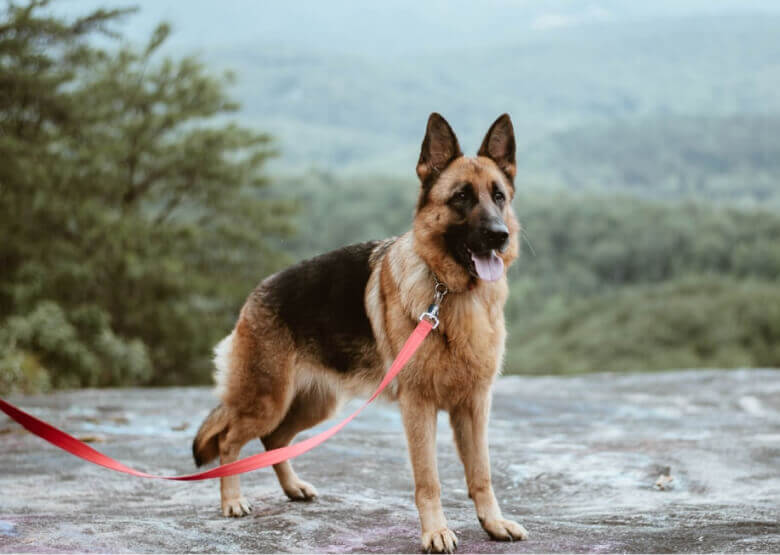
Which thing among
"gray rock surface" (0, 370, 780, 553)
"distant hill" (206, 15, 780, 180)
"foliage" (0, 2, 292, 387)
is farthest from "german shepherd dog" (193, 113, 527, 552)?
"distant hill" (206, 15, 780, 180)

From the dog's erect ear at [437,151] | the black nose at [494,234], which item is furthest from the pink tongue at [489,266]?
the dog's erect ear at [437,151]

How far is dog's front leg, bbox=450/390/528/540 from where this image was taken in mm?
3986

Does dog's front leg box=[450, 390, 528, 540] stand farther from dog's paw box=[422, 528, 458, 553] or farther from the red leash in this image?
the red leash

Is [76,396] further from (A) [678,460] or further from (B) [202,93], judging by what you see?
(B) [202,93]

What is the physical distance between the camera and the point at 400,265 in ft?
13.9

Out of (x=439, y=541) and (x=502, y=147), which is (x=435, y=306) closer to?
(x=502, y=147)

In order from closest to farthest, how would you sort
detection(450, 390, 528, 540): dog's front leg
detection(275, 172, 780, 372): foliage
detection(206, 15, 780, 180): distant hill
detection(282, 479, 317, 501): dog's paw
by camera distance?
detection(450, 390, 528, 540): dog's front leg
detection(282, 479, 317, 501): dog's paw
detection(275, 172, 780, 372): foliage
detection(206, 15, 780, 180): distant hill

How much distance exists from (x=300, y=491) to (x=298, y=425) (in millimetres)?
436

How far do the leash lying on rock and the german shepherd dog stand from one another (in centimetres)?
9

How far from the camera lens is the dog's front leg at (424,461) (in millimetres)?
3857

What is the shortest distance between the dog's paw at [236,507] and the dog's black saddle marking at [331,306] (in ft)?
3.31

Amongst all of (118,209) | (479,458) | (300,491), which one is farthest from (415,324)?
(118,209)

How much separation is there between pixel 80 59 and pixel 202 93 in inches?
200

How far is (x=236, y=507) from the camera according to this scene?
15.3 feet
